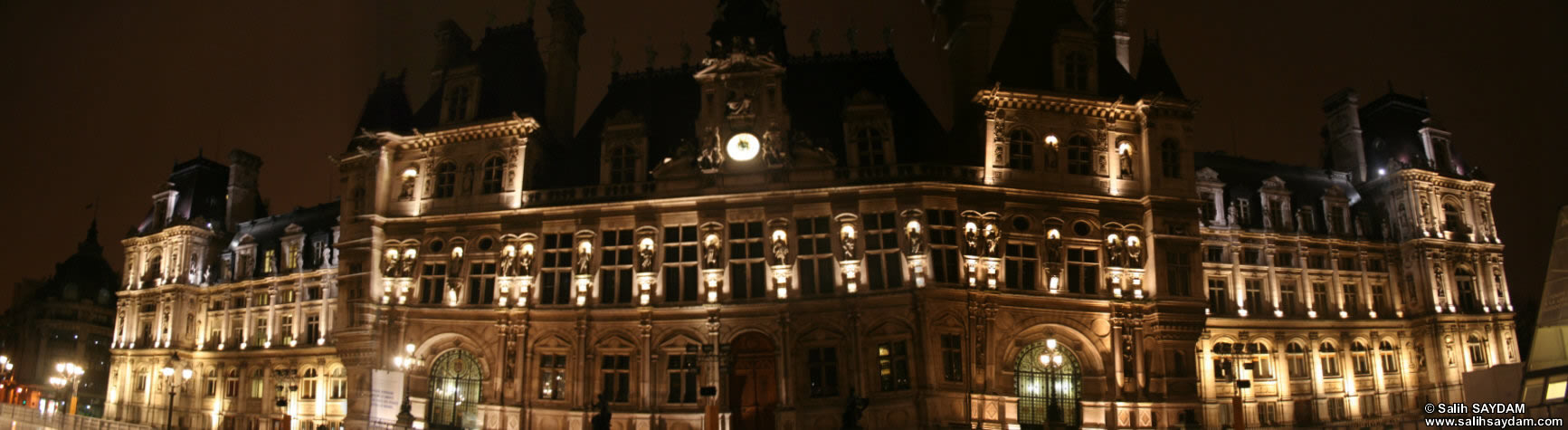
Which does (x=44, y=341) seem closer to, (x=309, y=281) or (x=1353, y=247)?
(x=309, y=281)

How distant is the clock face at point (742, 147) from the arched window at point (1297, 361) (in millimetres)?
25648

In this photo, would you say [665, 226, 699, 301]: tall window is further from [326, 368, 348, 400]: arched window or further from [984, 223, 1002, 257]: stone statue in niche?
[326, 368, 348, 400]: arched window

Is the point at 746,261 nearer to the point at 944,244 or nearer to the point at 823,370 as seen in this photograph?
the point at 823,370

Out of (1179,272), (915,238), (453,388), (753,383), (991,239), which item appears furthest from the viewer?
(453,388)

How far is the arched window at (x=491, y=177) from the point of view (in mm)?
38562

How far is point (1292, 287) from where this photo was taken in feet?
147

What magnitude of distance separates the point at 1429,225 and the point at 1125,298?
21.7m

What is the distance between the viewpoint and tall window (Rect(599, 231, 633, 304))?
1421 inches

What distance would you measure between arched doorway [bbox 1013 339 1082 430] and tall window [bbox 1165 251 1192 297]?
452 cm

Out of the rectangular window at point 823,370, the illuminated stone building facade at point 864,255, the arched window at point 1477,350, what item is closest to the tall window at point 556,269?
the illuminated stone building facade at point 864,255

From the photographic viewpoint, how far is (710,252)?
34938 millimetres

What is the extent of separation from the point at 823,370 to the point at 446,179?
1727 cm

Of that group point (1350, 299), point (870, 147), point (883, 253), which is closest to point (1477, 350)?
point (1350, 299)

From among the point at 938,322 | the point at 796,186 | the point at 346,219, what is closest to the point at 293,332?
the point at 346,219
